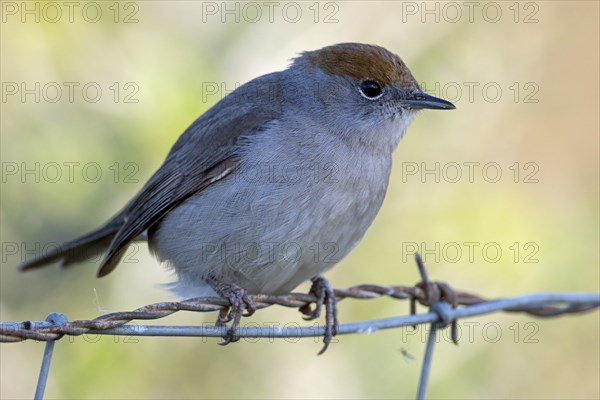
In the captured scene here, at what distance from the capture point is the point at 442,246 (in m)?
6.40

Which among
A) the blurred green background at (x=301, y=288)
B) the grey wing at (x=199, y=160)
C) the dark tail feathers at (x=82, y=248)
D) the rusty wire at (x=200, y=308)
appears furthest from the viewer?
the blurred green background at (x=301, y=288)

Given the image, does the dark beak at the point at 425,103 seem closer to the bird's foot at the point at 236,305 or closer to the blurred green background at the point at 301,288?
the bird's foot at the point at 236,305

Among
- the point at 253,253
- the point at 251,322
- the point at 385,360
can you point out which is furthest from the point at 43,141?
the point at 385,360

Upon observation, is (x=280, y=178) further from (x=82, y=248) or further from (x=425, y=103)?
(x=82, y=248)

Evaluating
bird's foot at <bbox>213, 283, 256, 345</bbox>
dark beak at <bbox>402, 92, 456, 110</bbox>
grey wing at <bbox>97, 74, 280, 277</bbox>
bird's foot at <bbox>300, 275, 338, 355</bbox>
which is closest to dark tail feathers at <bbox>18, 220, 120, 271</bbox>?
grey wing at <bbox>97, 74, 280, 277</bbox>

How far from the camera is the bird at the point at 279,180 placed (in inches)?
169

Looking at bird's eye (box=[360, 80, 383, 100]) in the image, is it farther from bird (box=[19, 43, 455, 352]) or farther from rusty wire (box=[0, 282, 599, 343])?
rusty wire (box=[0, 282, 599, 343])

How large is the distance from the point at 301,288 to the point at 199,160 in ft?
7.22

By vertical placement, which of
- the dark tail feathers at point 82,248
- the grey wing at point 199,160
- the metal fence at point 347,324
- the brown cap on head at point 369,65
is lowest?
the metal fence at point 347,324

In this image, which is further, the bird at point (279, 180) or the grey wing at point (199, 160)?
the grey wing at point (199, 160)

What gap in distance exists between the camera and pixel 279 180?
14.1 feet

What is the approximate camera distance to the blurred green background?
5.91 meters

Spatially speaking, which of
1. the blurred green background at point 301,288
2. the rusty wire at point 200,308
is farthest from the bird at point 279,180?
the blurred green background at point 301,288

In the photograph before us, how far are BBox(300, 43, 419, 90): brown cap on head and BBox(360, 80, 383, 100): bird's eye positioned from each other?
3cm
